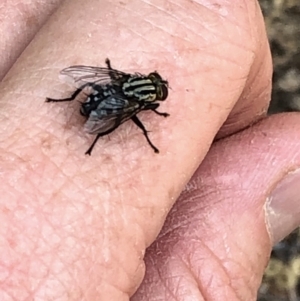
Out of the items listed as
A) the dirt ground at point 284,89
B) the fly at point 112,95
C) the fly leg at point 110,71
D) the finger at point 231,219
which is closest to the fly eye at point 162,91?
the fly at point 112,95

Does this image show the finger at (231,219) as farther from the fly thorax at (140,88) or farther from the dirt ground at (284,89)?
the dirt ground at (284,89)

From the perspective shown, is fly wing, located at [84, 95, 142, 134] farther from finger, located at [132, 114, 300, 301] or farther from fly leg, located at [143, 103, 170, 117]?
finger, located at [132, 114, 300, 301]

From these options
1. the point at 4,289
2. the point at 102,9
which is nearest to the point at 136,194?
the point at 4,289

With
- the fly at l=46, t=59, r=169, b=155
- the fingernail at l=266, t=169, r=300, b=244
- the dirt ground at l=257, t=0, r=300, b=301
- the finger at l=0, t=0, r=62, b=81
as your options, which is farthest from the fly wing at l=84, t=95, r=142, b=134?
the dirt ground at l=257, t=0, r=300, b=301

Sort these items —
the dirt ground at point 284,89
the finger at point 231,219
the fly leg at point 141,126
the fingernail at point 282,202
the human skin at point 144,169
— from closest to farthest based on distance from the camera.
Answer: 1. the human skin at point 144,169
2. the fly leg at point 141,126
3. the finger at point 231,219
4. the fingernail at point 282,202
5. the dirt ground at point 284,89

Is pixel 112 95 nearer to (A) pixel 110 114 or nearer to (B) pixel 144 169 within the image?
(A) pixel 110 114

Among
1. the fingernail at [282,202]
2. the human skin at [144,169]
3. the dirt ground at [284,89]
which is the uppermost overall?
the human skin at [144,169]

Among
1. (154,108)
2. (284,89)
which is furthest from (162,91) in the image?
(284,89)
